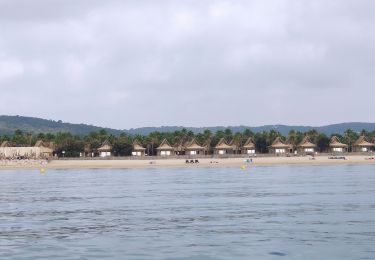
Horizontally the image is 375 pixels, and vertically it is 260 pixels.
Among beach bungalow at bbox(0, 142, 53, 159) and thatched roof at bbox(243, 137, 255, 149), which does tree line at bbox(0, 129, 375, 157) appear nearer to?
thatched roof at bbox(243, 137, 255, 149)

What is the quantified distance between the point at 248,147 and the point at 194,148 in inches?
622

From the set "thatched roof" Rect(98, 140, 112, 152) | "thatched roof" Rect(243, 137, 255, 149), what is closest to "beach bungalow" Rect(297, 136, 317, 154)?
"thatched roof" Rect(243, 137, 255, 149)

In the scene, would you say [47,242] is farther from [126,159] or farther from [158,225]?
[126,159]

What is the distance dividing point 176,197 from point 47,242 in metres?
25.6

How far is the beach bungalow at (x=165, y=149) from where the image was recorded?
7515 inches

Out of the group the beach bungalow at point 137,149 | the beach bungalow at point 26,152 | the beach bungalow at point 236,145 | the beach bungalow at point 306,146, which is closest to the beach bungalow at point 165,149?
the beach bungalow at point 137,149

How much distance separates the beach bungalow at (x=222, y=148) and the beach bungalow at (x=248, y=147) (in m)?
3.88

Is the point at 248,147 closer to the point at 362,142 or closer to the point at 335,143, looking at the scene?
the point at 335,143

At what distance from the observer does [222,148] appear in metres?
192

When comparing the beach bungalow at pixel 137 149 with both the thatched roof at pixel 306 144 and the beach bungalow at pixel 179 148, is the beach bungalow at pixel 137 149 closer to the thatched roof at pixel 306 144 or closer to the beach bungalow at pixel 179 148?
the beach bungalow at pixel 179 148

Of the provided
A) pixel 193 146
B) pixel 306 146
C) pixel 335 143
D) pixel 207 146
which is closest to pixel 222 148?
pixel 207 146

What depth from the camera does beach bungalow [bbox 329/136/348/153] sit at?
7441 inches

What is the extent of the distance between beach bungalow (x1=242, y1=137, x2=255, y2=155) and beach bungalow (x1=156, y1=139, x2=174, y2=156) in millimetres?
21288

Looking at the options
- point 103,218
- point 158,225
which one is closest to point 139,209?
point 103,218
